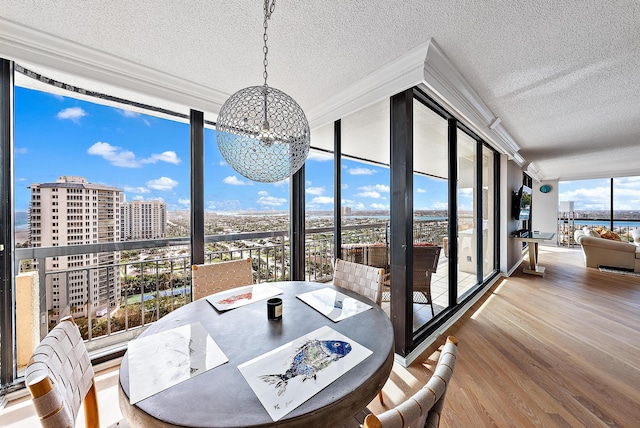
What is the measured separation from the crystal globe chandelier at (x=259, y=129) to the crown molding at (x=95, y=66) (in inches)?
49.4

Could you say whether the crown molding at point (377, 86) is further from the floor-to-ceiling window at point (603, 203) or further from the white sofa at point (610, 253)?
the floor-to-ceiling window at point (603, 203)

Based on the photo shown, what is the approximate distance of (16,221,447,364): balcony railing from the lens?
1.96m

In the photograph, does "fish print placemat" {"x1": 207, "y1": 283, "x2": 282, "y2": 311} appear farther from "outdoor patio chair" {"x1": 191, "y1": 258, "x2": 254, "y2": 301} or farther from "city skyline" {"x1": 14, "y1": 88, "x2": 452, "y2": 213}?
"city skyline" {"x1": 14, "y1": 88, "x2": 452, "y2": 213}

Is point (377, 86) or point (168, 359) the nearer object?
point (168, 359)

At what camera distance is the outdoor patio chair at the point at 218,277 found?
181 centimetres

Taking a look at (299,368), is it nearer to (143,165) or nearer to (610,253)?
(143,165)

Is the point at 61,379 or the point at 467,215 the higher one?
the point at 467,215

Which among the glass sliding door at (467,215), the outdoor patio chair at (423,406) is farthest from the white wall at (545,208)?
the outdoor patio chair at (423,406)

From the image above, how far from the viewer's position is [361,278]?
184 cm

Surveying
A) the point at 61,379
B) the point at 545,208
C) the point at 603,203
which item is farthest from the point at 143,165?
the point at 603,203

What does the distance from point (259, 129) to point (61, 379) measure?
48.8 inches

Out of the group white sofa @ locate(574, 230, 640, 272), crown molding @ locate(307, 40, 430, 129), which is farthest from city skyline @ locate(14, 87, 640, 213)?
white sofa @ locate(574, 230, 640, 272)

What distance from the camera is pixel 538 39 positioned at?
1.63m

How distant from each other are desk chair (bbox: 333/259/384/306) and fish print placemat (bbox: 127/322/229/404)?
1099 millimetres
